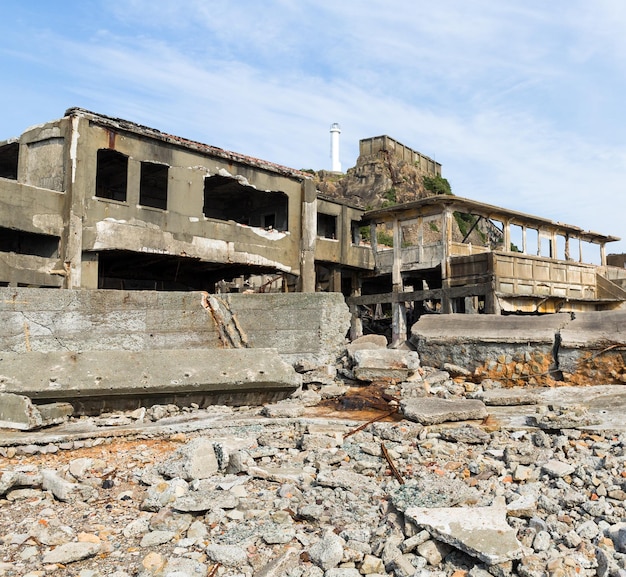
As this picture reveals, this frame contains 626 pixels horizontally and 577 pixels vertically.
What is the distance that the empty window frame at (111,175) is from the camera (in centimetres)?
1593

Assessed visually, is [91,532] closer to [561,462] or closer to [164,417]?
[164,417]

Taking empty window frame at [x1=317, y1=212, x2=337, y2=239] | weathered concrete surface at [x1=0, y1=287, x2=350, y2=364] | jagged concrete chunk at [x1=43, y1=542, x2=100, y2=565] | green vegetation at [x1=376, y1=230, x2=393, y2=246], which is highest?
green vegetation at [x1=376, y1=230, x2=393, y2=246]

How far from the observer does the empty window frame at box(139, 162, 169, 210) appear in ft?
54.6

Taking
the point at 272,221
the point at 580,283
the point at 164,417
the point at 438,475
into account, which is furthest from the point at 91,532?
the point at 580,283

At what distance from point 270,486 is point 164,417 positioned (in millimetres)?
2856

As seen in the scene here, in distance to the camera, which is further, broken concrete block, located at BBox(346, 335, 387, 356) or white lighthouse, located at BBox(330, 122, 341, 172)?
white lighthouse, located at BBox(330, 122, 341, 172)

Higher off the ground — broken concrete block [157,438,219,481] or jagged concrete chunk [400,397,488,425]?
jagged concrete chunk [400,397,488,425]

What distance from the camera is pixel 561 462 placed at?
15.6 ft

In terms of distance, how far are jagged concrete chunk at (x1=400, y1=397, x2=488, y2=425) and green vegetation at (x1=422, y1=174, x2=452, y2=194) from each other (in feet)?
120

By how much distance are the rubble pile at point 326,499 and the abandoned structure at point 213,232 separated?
8.85 metres

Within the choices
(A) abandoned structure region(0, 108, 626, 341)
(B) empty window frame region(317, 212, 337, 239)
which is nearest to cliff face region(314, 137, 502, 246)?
(A) abandoned structure region(0, 108, 626, 341)

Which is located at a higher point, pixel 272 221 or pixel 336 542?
pixel 272 221

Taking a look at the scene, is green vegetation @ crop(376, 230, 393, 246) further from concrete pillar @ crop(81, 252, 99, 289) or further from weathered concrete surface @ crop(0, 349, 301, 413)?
weathered concrete surface @ crop(0, 349, 301, 413)

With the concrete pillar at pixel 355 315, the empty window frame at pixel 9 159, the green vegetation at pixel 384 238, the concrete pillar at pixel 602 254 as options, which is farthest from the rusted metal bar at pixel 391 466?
the green vegetation at pixel 384 238
